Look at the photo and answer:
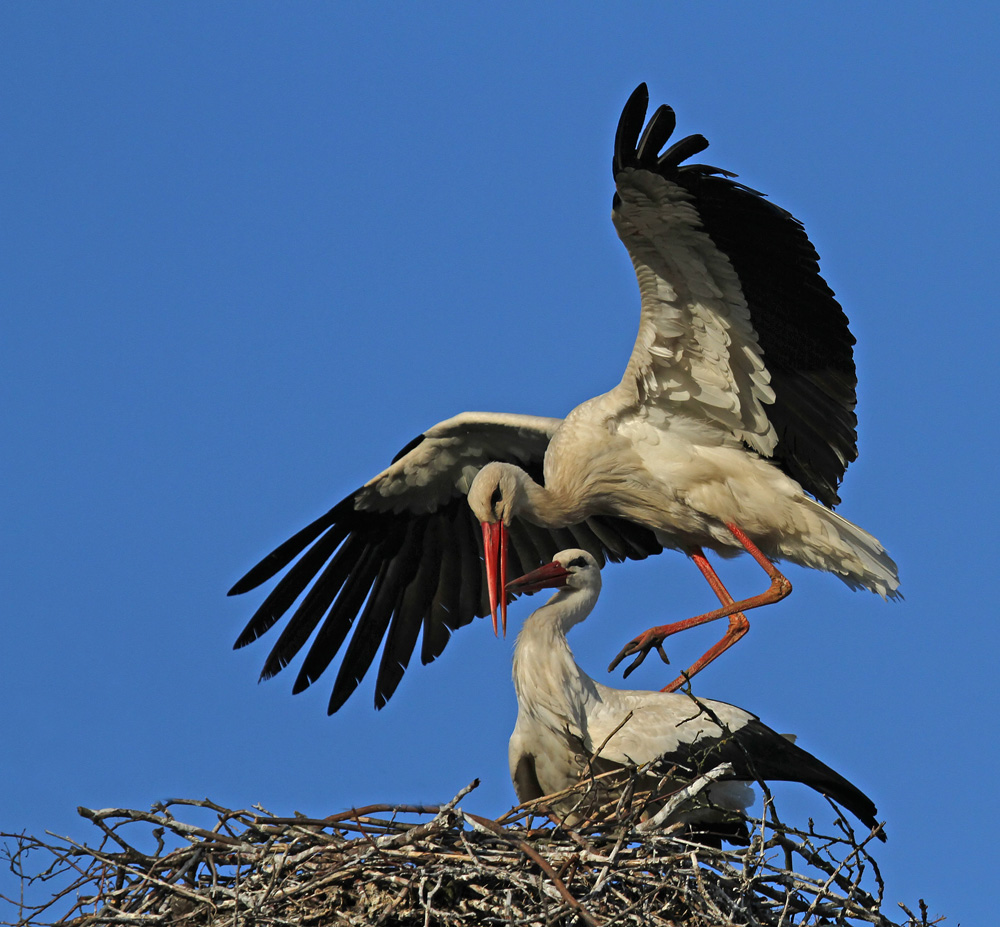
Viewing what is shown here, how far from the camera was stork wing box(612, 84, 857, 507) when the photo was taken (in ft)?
18.9

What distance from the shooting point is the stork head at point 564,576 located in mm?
5973

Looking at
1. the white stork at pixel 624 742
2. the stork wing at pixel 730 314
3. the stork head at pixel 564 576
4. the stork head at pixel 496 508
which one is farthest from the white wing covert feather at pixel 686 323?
the white stork at pixel 624 742

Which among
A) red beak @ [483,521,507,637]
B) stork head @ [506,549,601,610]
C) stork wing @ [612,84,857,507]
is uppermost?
stork wing @ [612,84,857,507]

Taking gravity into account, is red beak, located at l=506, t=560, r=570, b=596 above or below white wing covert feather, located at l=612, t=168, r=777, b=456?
below

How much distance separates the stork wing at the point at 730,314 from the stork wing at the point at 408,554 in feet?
2.98

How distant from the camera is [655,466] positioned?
6.69 m

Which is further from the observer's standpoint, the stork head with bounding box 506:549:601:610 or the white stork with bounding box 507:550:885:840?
the stork head with bounding box 506:549:601:610

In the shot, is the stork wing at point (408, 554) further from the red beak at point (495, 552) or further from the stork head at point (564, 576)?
the stork head at point (564, 576)

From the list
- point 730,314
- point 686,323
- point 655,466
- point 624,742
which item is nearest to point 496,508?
point 655,466

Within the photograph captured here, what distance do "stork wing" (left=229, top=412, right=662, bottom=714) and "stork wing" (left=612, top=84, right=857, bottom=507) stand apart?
909 millimetres

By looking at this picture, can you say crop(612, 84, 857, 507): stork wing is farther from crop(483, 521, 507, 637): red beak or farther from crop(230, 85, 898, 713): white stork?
crop(483, 521, 507, 637): red beak

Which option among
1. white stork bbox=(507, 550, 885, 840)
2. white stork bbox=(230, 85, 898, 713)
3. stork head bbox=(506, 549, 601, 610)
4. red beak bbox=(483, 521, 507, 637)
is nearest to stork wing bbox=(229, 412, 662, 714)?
white stork bbox=(230, 85, 898, 713)

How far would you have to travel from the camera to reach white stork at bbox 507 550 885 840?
17.4ft

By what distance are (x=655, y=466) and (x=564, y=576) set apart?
901 mm
